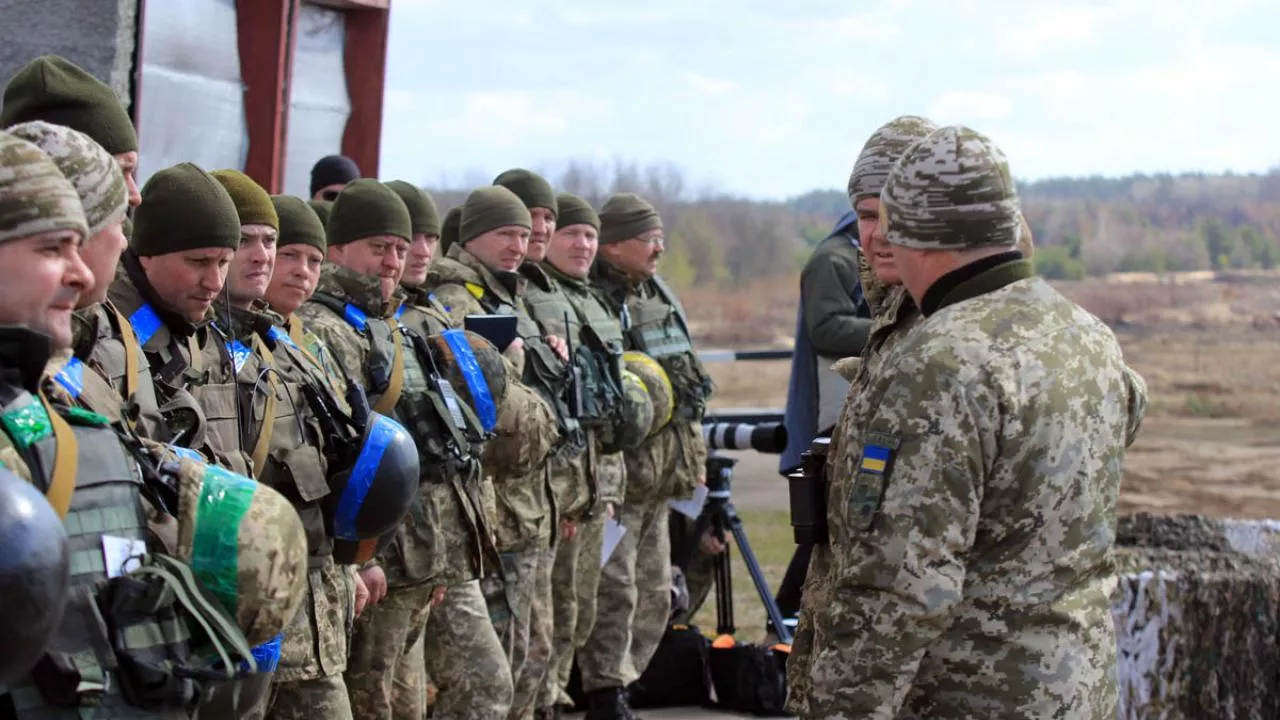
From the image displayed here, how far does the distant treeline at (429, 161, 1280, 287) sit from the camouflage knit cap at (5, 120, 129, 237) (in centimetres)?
3557

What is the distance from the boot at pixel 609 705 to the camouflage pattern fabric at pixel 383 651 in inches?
86.7

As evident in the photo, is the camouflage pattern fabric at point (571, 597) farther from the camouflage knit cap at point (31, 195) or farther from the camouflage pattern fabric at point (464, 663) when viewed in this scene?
the camouflage knit cap at point (31, 195)

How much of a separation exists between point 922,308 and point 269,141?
217 inches

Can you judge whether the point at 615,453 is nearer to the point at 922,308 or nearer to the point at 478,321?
the point at 478,321

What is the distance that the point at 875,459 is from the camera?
A: 11.7 ft

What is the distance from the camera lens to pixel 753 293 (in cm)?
4888

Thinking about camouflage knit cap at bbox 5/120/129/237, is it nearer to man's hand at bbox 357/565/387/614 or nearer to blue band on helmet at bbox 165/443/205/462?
blue band on helmet at bbox 165/443/205/462

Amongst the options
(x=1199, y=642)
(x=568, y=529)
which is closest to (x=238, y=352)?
(x=568, y=529)

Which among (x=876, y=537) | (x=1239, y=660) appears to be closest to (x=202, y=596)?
(x=876, y=537)

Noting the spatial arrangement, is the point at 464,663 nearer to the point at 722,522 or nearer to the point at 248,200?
the point at 248,200

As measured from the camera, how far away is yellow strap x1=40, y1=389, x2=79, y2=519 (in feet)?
9.59

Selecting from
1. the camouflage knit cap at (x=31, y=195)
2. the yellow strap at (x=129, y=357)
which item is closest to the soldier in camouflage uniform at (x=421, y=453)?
the yellow strap at (x=129, y=357)

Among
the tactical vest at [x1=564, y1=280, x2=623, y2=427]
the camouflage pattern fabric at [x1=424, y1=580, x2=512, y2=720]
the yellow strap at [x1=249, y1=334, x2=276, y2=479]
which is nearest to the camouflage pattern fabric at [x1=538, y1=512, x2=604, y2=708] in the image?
the tactical vest at [x1=564, y1=280, x2=623, y2=427]

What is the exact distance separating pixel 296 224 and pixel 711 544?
14.2 feet
